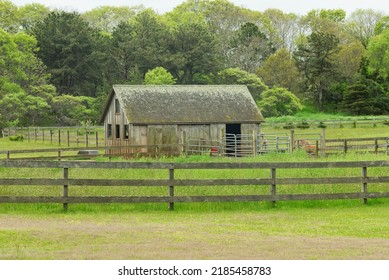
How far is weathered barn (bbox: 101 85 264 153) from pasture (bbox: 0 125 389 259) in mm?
26818

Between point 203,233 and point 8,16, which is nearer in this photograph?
point 203,233

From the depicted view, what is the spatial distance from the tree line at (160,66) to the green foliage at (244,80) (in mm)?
123

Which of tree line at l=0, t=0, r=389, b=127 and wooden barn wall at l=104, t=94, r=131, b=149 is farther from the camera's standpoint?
tree line at l=0, t=0, r=389, b=127

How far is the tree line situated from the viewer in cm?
8750

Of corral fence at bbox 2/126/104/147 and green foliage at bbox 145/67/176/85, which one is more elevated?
green foliage at bbox 145/67/176/85

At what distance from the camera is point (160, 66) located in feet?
335

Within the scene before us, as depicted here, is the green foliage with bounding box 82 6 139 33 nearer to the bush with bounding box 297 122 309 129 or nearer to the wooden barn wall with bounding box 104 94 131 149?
the bush with bounding box 297 122 309 129

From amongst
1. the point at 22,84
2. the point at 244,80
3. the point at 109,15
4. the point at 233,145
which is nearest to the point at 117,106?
the point at 233,145

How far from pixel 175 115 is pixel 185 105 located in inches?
60.4

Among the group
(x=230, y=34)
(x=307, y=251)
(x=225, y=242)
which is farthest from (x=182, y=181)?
(x=230, y=34)

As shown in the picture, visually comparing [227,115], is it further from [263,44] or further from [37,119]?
[263,44]

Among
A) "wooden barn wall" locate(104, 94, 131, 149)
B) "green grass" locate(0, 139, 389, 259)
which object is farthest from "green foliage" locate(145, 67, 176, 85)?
"green grass" locate(0, 139, 389, 259)

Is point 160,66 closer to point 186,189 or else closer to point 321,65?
point 321,65

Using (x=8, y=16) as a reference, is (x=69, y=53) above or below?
below
